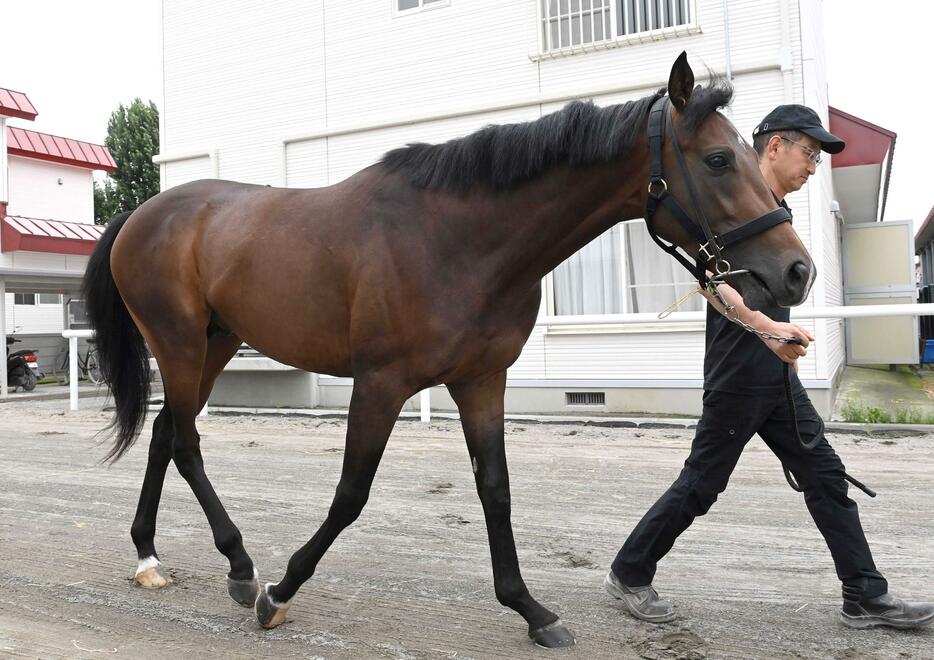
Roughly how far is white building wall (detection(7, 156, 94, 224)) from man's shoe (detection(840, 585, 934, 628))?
75.8ft

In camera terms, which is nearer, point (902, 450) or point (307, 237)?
point (307, 237)

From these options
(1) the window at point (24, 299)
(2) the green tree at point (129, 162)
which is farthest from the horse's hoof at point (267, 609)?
(2) the green tree at point (129, 162)

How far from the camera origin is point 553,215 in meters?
2.84

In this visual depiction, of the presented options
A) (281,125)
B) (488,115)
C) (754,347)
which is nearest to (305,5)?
(281,125)

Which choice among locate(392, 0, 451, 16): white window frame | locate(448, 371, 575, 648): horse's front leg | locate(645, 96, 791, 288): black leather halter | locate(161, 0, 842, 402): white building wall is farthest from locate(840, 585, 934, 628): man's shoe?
locate(392, 0, 451, 16): white window frame

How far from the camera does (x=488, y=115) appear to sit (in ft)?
36.3

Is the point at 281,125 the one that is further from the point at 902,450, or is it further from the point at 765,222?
the point at 765,222

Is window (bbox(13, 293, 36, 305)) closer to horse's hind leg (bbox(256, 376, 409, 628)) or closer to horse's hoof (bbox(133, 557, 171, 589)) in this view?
horse's hoof (bbox(133, 557, 171, 589))

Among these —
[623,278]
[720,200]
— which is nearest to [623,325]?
[623,278]

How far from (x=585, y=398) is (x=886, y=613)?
760cm

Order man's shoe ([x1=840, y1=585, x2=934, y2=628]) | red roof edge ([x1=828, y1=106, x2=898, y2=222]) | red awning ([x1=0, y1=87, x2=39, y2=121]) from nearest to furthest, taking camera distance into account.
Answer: man's shoe ([x1=840, y1=585, x2=934, y2=628])
red roof edge ([x1=828, y1=106, x2=898, y2=222])
red awning ([x1=0, y1=87, x2=39, y2=121])

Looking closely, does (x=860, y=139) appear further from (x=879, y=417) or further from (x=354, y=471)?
(x=354, y=471)

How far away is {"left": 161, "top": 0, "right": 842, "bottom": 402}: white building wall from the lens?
374 inches

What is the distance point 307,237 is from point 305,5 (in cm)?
1082
